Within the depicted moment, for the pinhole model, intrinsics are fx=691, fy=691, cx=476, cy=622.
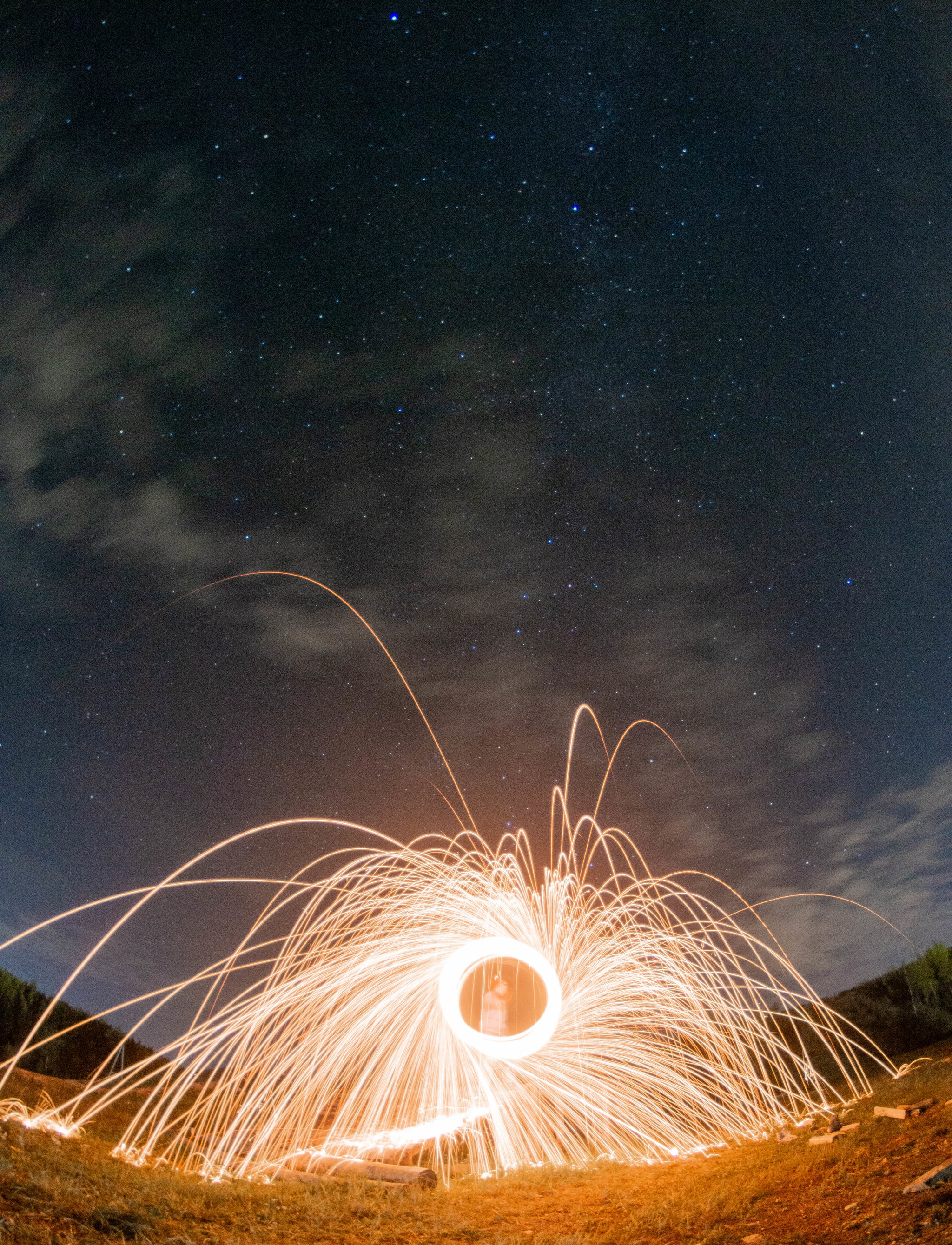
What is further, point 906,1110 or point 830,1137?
point 830,1137

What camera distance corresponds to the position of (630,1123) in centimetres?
1147

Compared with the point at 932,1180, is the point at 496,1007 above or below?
above

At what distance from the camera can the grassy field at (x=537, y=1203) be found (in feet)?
17.0

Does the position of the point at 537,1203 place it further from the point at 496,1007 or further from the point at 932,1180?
the point at 496,1007

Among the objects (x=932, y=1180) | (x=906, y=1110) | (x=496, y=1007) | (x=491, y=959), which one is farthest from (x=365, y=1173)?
(x=932, y=1180)

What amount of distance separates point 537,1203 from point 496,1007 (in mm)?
4982

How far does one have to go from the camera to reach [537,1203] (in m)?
8.36

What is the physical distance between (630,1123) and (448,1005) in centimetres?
357

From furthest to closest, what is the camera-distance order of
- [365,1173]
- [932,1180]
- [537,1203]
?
1. [365,1173]
2. [537,1203]
3. [932,1180]

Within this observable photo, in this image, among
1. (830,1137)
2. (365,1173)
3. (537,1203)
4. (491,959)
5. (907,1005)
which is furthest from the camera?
(907,1005)

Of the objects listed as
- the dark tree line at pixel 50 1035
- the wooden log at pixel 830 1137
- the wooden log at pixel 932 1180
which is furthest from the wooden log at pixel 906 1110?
the dark tree line at pixel 50 1035

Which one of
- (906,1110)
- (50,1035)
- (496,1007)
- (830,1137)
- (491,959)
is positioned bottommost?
(830,1137)

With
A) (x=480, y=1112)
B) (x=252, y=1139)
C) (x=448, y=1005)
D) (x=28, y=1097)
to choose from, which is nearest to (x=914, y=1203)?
(x=448, y=1005)

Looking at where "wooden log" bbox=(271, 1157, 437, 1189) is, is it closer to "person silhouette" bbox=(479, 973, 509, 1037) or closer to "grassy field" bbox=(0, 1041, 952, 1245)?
"grassy field" bbox=(0, 1041, 952, 1245)
